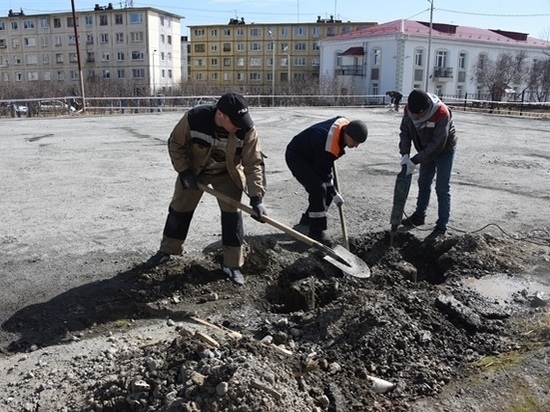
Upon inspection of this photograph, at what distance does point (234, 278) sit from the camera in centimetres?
470

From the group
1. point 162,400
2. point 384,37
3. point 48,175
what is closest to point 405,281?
point 162,400

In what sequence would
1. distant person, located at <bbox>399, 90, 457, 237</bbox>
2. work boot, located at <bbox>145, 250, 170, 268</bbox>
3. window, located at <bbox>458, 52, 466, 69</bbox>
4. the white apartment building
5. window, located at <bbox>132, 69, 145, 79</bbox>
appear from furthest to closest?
window, located at <bbox>132, 69, 145, 79</bbox>, window, located at <bbox>458, 52, 466, 69</bbox>, the white apartment building, distant person, located at <bbox>399, 90, 457, 237</bbox>, work boot, located at <bbox>145, 250, 170, 268</bbox>

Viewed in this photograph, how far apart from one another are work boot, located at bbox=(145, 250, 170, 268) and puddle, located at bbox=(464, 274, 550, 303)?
8.76 feet

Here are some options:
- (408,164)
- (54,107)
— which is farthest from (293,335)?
(54,107)

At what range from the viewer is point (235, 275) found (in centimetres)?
471

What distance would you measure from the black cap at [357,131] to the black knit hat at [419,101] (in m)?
0.81

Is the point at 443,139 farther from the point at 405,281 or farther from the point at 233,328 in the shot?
the point at 233,328

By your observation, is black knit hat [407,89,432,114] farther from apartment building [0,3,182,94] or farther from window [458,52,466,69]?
apartment building [0,3,182,94]

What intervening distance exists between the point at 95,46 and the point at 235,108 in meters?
66.4

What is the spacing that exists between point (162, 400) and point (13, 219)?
15.3 ft

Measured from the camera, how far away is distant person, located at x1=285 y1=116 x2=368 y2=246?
533 centimetres

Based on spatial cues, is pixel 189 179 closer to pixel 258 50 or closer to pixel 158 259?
pixel 158 259

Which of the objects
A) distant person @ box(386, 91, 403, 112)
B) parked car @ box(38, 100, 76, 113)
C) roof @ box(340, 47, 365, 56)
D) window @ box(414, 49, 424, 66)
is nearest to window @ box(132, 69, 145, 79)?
roof @ box(340, 47, 365, 56)


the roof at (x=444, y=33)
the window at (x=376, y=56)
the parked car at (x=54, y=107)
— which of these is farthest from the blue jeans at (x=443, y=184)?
the window at (x=376, y=56)
